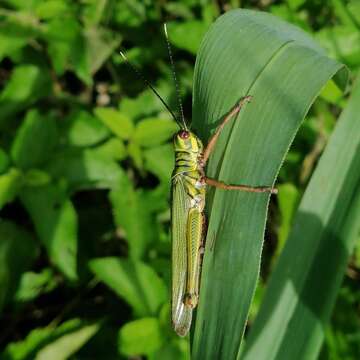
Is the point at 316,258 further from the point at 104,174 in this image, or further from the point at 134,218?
the point at 104,174

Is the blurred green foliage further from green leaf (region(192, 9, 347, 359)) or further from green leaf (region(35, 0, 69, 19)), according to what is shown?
green leaf (region(192, 9, 347, 359))

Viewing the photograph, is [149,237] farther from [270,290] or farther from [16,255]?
[270,290]

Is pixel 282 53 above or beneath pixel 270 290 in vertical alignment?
above

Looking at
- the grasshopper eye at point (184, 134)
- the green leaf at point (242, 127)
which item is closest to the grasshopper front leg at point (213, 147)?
the green leaf at point (242, 127)

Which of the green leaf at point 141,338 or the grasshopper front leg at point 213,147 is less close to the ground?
the grasshopper front leg at point 213,147

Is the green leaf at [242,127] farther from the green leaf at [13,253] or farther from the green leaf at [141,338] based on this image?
the green leaf at [13,253]

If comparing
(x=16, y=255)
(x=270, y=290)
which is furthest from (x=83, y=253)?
(x=270, y=290)

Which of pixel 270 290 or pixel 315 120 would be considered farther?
pixel 315 120
